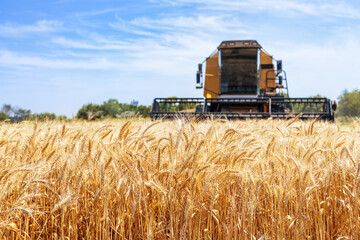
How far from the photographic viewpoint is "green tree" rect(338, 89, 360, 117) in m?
34.0

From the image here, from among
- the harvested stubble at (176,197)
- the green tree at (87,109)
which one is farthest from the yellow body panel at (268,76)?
the green tree at (87,109)

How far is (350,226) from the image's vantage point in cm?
175

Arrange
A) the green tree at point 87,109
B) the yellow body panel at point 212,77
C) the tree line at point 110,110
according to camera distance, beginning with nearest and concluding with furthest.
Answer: the tree line at point 110,110 → the yellow body panel at point 212,77 → the green tree at point 87,109

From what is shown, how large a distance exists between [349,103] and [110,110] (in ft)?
91.2

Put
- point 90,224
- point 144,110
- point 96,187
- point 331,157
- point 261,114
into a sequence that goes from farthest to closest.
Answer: point 144,110, point 261,114, point 331,157, point 96,187, point 90,224

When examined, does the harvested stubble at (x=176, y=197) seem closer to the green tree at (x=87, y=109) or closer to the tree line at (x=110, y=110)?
the tree line at (x=110, y=110)

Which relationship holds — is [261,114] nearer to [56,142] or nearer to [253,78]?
[253,78]

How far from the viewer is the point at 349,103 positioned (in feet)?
118

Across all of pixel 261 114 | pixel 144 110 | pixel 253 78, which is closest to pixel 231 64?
pixel 253 78

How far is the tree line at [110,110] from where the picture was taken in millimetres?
8239

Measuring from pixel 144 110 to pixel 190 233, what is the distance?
765 inches

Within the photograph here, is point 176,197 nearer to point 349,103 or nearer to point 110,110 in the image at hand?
point 110,110

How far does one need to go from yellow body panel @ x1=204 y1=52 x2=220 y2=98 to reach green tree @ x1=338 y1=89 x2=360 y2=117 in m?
27.0

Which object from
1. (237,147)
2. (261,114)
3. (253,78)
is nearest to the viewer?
(237,147)
